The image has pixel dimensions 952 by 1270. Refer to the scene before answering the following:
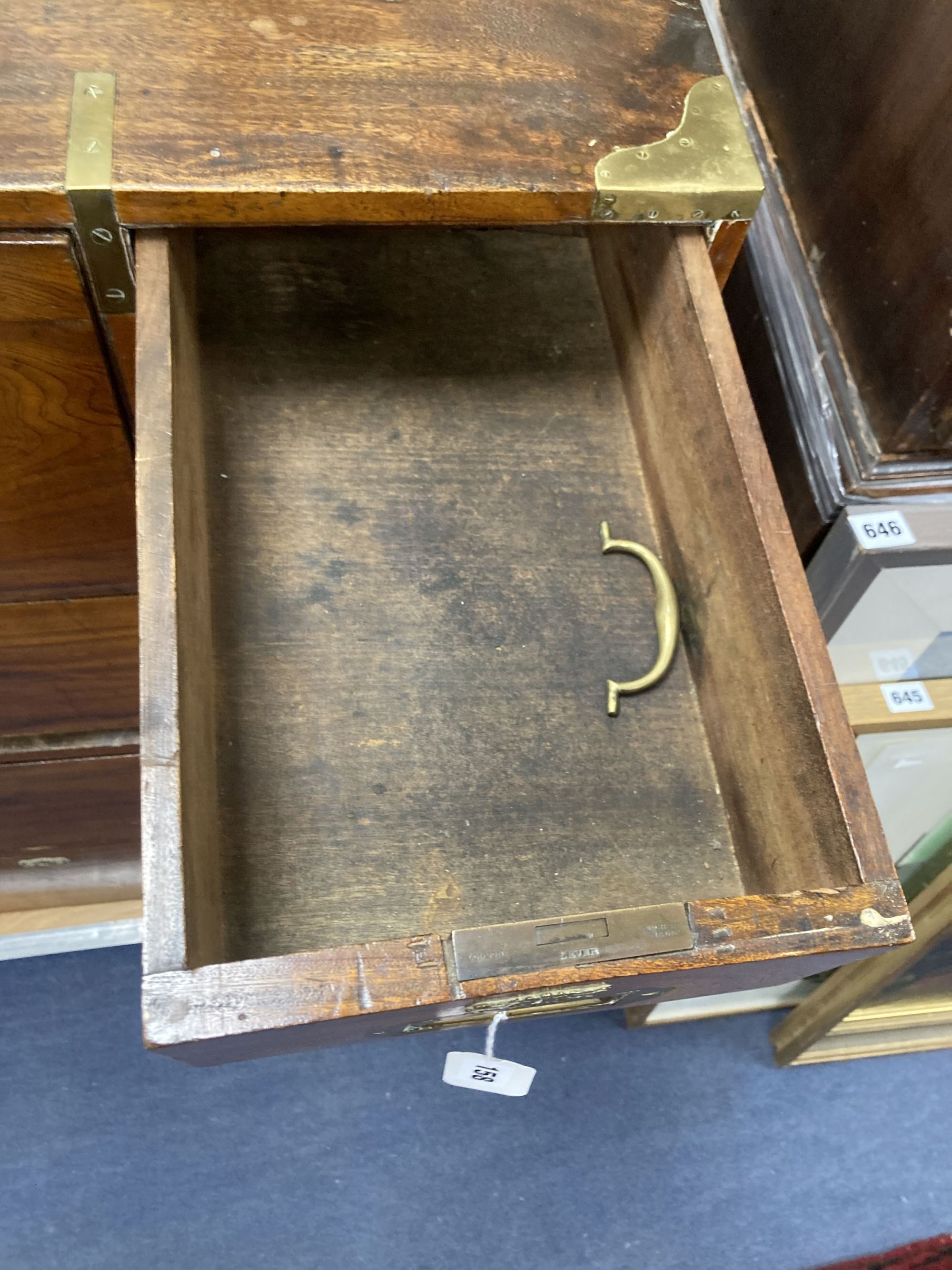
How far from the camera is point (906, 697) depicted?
886 millimetres

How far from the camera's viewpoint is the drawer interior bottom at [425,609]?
1.88 feet

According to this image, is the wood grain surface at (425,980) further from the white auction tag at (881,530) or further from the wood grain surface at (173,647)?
the white auction tag at (881,530)

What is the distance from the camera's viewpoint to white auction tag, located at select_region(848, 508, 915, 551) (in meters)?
0.83

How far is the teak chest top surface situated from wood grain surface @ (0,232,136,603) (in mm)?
40

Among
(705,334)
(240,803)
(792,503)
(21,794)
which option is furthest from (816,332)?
(21,794)

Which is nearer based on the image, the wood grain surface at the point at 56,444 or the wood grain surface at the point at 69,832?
the wood grain surface at the point at 56,444

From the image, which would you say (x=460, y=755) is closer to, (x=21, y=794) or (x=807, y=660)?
(x=807, y=660)

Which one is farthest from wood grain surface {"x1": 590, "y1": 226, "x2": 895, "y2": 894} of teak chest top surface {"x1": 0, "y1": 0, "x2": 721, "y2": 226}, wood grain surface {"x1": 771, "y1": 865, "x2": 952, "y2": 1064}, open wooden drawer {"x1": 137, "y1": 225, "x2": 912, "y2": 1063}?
wood grain surface {"x1": 771, "y1": 865, "x2": 952, "y2": 1064}

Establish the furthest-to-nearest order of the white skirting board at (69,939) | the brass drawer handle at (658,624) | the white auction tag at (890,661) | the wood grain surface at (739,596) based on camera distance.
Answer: the white skirting board at (69,939) < the white auction tag at (890,661) < the brass drawer handle at (658,624) < the wood grain surface at (739,596)

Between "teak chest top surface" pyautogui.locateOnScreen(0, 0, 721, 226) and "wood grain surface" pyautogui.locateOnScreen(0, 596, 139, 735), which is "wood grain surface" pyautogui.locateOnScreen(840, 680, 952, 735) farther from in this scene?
"wood grain surface" pyautogui.locateOnScreen(0, 596, 139, 735)

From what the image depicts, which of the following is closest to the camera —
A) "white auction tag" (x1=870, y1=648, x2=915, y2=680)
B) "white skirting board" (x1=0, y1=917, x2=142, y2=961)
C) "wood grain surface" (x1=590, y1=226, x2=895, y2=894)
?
"wood grain surface" (x1=590, y1=226, x2=895, y2=894)

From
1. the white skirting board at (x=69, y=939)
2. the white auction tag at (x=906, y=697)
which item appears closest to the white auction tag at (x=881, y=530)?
the white auction tag at (x=906, y=697)

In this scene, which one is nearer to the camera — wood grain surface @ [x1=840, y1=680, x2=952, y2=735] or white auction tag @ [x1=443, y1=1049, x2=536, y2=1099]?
white auction tag @ [x1=443, y1=1049, x2=536, y2=1099]

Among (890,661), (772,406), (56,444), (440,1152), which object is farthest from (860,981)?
(56,444)
